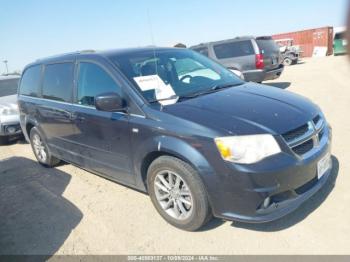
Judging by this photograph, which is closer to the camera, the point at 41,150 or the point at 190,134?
the point at 190,134

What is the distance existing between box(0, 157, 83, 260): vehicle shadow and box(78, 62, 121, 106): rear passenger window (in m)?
1.40

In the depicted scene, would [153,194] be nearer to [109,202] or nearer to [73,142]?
[109,202]

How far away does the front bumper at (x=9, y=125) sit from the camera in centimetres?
774

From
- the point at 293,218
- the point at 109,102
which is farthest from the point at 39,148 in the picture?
the point at 293,218

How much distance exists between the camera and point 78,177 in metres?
5.16

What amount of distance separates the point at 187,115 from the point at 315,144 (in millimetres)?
1270

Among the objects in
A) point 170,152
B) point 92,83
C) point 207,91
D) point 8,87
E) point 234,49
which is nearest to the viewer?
point 170,152

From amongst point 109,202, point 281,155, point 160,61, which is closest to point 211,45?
point 160,61

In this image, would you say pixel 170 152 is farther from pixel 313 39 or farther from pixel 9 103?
pixel 313 39

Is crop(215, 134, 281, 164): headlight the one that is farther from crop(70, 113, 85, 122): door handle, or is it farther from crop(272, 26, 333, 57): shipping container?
crop(272, 26, 333, 57): shipping container

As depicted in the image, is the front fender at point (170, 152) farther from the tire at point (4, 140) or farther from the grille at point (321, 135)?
the tire at point (4, 140)

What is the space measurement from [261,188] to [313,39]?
3398 centimetres

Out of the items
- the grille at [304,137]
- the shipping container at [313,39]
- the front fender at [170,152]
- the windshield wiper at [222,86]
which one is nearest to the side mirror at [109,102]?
the front fender at [170,152]

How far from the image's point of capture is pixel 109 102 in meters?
3.42
